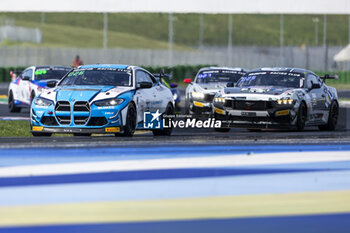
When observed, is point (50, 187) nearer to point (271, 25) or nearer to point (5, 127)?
point (5, 127)

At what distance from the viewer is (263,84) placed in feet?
57.8

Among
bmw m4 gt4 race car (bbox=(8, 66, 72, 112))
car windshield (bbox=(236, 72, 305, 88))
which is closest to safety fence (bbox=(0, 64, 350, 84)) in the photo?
bmw m4 gt4 race car (bbox=(8, 66, 72, 112))

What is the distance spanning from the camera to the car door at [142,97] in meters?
15.3

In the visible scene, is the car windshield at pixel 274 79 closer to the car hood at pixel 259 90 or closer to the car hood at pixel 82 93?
the car hood at pixel 259 90

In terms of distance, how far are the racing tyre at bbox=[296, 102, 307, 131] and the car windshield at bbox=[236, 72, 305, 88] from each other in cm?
80

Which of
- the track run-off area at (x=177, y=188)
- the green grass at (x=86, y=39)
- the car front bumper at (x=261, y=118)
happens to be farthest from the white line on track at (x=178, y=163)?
the green grass at (x=86, y=39)

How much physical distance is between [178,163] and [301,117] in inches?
344

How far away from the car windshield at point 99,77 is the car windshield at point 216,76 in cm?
558

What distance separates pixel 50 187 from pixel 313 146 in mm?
3227

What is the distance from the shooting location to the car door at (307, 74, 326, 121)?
17.8 metres

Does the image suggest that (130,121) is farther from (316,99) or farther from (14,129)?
(14,129)

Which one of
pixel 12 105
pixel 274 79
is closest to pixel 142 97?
pixel 274 79

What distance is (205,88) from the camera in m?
20.3

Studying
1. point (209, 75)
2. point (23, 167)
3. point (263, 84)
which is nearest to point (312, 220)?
point (23, 167)
